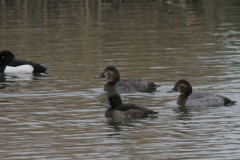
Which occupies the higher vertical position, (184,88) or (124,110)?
(184,88)

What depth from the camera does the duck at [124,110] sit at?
13.7m

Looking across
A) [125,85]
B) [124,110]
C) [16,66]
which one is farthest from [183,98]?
[16,66]

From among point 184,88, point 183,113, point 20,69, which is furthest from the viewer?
point 20,69

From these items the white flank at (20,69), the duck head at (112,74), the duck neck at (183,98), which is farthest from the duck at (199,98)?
the white flank at (20,69)

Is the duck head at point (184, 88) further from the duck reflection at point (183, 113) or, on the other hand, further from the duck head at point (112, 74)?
the duck head at point (112, 74)

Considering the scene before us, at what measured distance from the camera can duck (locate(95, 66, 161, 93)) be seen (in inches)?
667

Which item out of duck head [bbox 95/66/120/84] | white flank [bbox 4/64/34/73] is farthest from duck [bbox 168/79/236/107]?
white flank [bbox 4/64/34/73]

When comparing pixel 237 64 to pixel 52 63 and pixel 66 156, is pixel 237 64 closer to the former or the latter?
pixel 52 63

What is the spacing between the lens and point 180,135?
12.0 meters

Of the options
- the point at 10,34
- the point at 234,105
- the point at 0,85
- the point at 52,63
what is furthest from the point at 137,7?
the point at 234,105

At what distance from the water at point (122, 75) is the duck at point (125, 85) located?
0.77 feet

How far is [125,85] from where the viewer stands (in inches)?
677

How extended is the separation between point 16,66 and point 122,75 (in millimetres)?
4482

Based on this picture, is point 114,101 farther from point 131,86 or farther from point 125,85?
point 125,85
